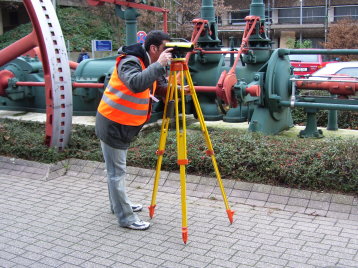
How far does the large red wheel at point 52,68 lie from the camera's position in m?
6.46

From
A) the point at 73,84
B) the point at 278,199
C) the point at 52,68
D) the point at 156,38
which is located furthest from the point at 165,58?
the point at 73,84

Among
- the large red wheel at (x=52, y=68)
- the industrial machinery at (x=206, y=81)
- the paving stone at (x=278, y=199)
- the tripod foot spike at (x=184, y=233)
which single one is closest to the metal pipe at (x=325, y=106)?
the industrial machinery at (x=206, y=81)

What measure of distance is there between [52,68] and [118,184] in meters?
2.66

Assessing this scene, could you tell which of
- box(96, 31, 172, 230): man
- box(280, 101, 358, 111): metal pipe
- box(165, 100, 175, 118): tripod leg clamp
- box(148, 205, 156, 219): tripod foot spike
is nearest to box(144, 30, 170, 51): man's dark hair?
box(96, 31, 172, 230): man

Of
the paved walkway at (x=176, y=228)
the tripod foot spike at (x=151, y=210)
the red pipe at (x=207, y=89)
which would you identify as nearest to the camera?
the paved walkway at (x=176, y=228)

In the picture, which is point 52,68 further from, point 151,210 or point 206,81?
point 206,81

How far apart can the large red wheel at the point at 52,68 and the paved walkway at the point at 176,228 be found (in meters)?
0.93

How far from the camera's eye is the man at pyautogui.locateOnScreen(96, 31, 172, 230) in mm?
4109

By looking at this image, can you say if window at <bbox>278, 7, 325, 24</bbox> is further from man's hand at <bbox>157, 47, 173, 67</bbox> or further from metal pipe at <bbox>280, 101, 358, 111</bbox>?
man's hand at <bbox>157, 47, 173, 67</bbox>

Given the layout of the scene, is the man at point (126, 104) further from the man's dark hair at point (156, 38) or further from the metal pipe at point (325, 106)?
the metal pipe at point (325, 106)

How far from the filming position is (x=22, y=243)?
4270 mm

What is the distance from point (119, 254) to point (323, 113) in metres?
5.95

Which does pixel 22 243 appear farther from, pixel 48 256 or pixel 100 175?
pixel 100 175

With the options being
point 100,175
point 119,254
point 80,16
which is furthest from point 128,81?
point 80,16
